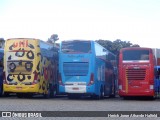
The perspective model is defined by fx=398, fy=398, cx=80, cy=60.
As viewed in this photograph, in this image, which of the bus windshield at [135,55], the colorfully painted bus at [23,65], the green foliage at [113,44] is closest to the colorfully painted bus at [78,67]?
the colorfully painted bus at [23,65]

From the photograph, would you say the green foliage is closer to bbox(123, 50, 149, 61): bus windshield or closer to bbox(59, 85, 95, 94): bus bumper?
bbox(123, 50, 149, 61): bus windshield

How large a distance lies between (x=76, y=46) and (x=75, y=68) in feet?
4.53

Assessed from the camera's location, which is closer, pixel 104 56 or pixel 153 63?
pixel 153 63

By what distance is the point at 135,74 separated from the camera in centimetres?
2534

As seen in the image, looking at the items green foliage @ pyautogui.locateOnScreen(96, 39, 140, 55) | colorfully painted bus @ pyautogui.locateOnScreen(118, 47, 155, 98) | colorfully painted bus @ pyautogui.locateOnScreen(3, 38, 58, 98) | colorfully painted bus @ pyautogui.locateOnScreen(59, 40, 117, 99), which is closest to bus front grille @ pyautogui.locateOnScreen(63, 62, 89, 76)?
colorfully painted bus @ pyautogui.locateOnScreen(59, 40, 117, 99)

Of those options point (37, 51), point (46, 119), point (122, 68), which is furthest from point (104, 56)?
point (46, 119)

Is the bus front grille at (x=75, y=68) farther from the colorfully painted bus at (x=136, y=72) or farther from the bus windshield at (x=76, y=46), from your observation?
the colorfully painted bus at (x=136, y=72)

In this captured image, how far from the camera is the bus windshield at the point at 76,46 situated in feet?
80.3

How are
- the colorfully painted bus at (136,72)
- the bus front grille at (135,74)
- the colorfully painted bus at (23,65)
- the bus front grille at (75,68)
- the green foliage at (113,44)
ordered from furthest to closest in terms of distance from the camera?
the green foliage at (113,44) < the bus front grille at (135,74) < the colorfully painted bus at (136,72) < the bus front grille at (75,68) < the colorfully painted bus at (23,65)

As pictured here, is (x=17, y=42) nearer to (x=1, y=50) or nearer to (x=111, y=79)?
(x=1, y=50)

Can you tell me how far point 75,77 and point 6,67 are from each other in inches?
170

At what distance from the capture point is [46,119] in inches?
487

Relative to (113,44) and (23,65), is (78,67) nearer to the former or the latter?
(23,65)

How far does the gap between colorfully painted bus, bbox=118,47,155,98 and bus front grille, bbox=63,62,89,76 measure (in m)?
2.54
